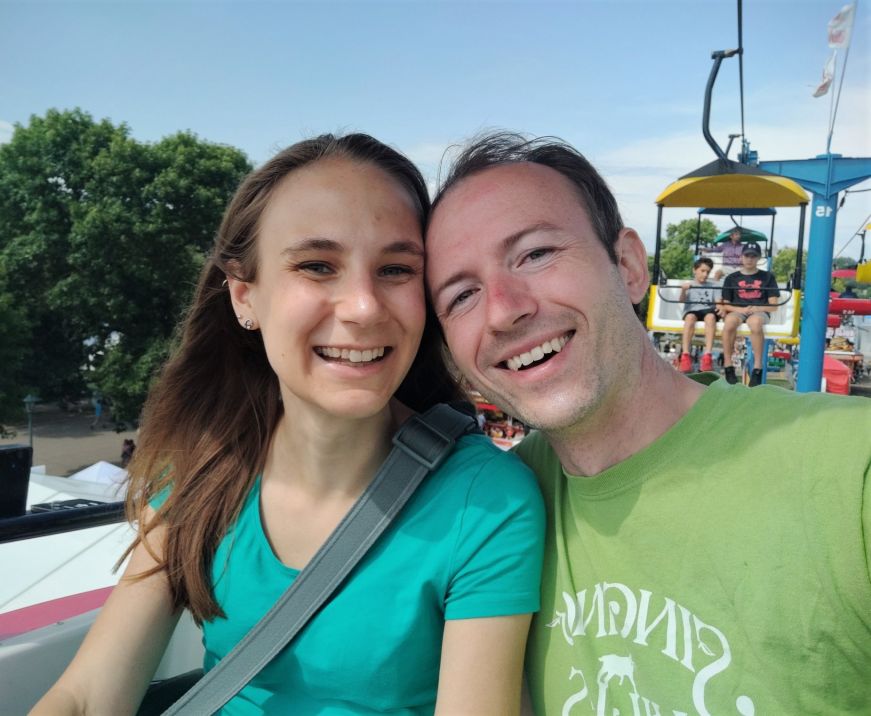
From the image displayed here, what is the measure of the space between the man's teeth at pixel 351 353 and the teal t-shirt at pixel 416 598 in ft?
1.08

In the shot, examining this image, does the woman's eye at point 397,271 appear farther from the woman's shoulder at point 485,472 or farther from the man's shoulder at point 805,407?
the man's shoulder at point 805,407

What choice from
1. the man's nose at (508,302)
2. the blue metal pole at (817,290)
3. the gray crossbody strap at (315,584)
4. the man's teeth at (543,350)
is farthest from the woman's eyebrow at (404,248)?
the blue metal pole at (817,290)

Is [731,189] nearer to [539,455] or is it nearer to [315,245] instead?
[539,455]

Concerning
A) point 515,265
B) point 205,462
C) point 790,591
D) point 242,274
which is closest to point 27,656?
point 205,462

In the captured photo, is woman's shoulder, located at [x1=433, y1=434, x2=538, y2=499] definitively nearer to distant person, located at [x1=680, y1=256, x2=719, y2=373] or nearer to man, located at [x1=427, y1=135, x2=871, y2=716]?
man, located at [x1=427, y1=135, x2=871, y2=716]

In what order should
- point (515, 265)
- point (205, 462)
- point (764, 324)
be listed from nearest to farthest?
1. point (515, 265)
2. point (205, 462)
3. point (764, 324)

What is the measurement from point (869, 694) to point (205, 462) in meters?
1.55

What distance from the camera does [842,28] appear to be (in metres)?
6.17

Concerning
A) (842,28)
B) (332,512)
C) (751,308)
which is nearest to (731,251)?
Result: (751,308)

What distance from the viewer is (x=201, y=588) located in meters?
1.66

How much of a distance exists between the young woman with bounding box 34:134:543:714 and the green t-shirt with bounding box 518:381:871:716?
13 cm

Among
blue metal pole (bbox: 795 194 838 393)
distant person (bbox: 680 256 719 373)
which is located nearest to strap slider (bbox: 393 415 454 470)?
blue metal pole (bbox: 795 194 838 393)

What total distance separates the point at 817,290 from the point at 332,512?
7.93m

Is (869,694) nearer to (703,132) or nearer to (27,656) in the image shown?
(27,656)
